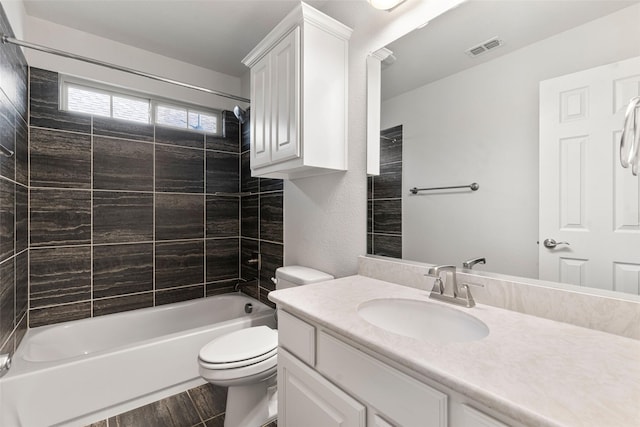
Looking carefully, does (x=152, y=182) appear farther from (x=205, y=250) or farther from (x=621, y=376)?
(x=621, y=376)

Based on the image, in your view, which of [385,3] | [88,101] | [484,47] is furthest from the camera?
[88,101]

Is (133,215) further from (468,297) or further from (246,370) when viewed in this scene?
(468,297)

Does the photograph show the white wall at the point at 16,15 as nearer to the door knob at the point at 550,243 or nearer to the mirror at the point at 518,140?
the mirror at the point at 518,140

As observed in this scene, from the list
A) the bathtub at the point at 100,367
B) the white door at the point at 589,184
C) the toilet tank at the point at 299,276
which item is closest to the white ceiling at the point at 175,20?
the white door at the point at 589,184

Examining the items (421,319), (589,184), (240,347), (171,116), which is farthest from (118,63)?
(589,184)

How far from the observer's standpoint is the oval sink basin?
3.21ft

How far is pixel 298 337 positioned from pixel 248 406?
797mm

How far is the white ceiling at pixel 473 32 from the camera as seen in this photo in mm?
881

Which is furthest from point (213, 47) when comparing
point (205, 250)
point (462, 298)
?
point (462, 298)

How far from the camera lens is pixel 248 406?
1504 mm

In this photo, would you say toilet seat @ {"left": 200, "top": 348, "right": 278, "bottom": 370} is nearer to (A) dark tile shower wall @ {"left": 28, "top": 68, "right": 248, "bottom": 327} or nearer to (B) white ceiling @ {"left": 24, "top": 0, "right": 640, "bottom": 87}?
(A) dark tile shower wall @ {"left": 28, "top": 68, "right": 248, "bottom": 327}

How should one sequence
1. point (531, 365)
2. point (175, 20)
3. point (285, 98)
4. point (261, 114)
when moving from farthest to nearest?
point (175, 20) < point (261, 114) < point (285, 98) < point (531, 365)

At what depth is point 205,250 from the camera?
2719mm

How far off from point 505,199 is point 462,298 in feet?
1.33
